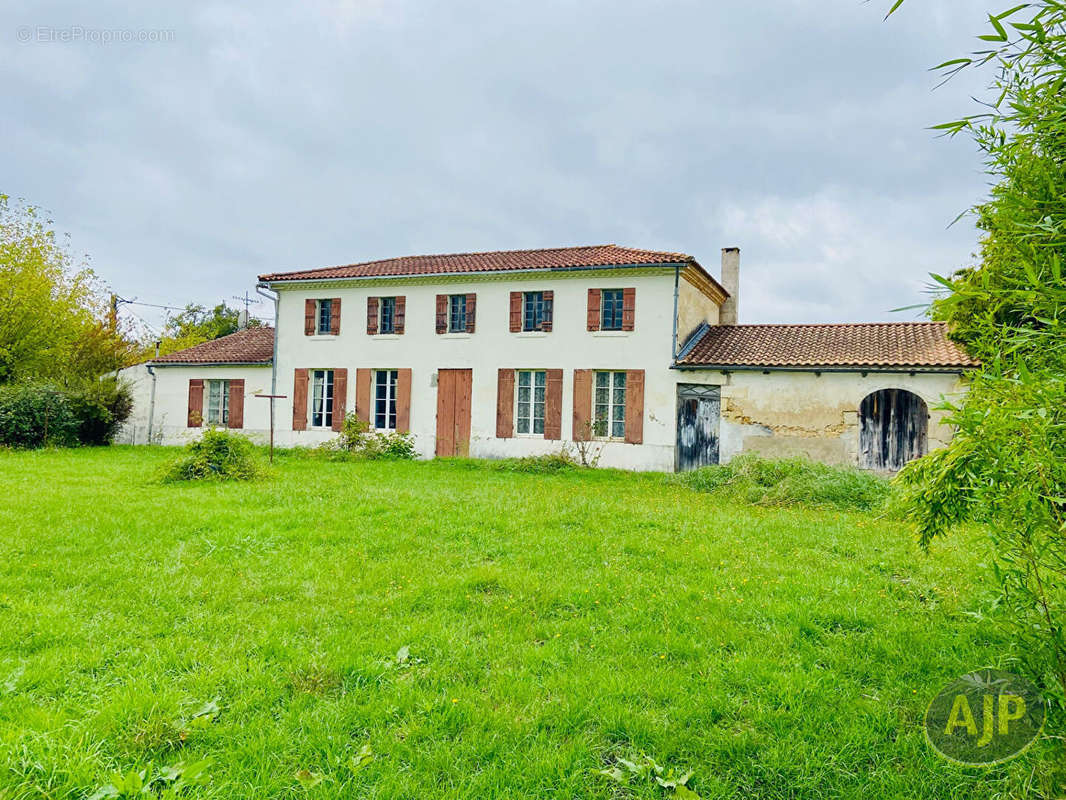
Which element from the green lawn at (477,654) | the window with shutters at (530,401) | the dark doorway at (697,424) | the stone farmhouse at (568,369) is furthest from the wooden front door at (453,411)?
the green lawn at (477,654)

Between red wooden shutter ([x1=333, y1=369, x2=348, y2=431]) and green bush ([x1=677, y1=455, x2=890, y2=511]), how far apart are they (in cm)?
1037

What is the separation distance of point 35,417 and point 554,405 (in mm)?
15328

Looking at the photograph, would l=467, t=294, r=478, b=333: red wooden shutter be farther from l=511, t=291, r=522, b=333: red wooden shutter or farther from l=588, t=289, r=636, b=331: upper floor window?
l=588, t=289, r=636, b=331: upper floor window

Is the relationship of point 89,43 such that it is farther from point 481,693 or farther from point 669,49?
point 481,693

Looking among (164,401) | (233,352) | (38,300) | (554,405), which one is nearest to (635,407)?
(554,405)

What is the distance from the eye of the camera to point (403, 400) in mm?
16828

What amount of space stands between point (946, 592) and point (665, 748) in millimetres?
3691

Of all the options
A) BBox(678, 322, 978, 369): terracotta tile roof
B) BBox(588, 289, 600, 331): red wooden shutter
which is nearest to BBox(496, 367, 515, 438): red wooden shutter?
BBox(588, 289, 600, 331): red wooden shutter

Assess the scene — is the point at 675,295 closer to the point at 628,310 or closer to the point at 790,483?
the point at 628,310

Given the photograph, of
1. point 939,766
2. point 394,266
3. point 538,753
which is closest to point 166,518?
point 538,753

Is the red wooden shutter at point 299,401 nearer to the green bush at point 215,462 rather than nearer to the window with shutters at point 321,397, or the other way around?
the window with shutters at point 321,397

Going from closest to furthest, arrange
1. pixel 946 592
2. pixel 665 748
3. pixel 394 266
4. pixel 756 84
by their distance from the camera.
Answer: pixel 665 748 < pixel 946 592 < pixel 756 84 < pixel 394 266

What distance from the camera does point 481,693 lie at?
323 centimetres

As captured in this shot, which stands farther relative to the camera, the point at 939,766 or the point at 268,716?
the point at 268,716
